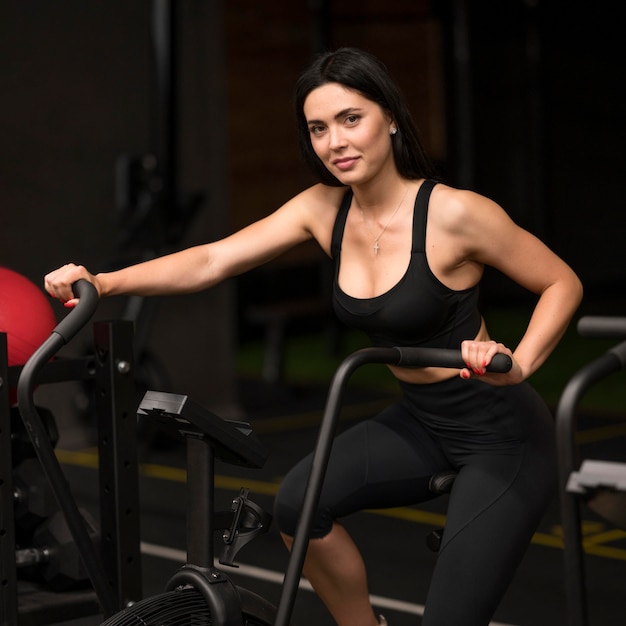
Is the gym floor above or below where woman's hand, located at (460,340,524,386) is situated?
below

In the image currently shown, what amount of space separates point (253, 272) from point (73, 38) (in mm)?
3867

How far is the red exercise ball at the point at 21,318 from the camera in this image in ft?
9.20

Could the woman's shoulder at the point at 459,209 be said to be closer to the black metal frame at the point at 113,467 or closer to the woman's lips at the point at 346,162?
the woman's lips at the point at 346,162

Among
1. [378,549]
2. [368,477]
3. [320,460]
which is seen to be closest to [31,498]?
[368,477]

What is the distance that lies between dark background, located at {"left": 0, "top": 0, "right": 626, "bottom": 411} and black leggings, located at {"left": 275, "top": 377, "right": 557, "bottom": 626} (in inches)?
129

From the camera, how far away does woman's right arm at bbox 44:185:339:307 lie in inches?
103

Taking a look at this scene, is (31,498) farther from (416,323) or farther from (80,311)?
(416,323)

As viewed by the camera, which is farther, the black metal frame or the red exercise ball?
the red exercise ball

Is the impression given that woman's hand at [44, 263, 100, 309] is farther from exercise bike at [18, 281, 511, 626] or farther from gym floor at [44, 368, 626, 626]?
gym floor at [44, 368, 626, 626]

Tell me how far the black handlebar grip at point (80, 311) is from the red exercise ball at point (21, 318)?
0.39 m

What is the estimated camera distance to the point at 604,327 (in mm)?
1816

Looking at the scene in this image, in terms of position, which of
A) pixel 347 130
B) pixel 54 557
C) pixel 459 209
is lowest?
pixel 54 557

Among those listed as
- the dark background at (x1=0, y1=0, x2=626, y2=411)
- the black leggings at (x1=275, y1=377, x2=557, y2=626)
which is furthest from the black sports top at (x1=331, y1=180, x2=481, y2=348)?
the dark background at (x1=0, y1=0, x2=626, y2=411)

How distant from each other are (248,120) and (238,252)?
22.8 feet
